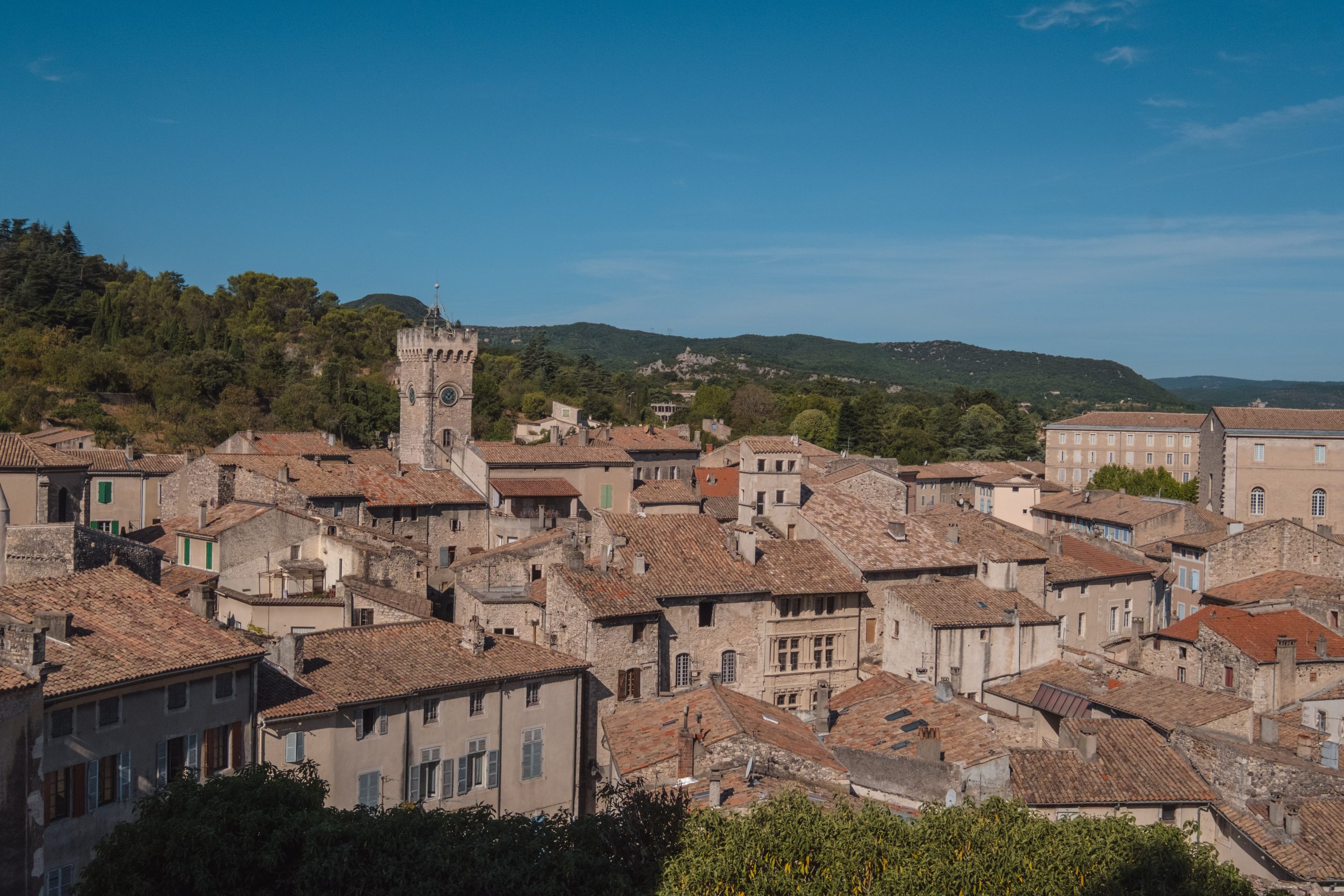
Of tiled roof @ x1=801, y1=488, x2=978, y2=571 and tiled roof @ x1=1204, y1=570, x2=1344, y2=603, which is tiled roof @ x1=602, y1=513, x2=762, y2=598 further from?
tiled roof @ x1=1204, y1=570, x2=1344, y2=603

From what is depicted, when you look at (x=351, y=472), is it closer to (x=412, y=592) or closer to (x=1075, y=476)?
(x=412, y=592)

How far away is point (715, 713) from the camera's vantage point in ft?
97.7

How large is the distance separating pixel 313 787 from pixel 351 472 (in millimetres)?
38835

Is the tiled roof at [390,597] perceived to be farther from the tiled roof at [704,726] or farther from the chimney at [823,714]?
the chimney at [823,714]

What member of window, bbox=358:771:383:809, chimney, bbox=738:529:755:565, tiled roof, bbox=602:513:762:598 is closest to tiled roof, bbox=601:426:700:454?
tiled roof, bbox=602:513:762:598

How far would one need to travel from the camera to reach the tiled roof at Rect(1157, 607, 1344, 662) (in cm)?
3756

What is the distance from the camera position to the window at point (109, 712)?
22.2 metres

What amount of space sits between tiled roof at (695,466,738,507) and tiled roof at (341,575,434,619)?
109ft

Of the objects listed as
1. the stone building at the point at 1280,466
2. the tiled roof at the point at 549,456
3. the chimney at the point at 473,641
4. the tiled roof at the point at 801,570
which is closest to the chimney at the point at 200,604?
the chimney at the point at 473,641

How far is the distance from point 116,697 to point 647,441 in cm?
6120

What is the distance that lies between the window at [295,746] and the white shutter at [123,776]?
4.12m

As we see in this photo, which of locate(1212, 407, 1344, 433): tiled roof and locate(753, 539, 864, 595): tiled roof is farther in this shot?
locate(1212, 407, 1344, 433): tiled roof

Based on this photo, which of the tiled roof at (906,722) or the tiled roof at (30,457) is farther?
the tiled roof at (30,457)

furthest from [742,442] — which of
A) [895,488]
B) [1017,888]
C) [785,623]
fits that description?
[1017,888]
